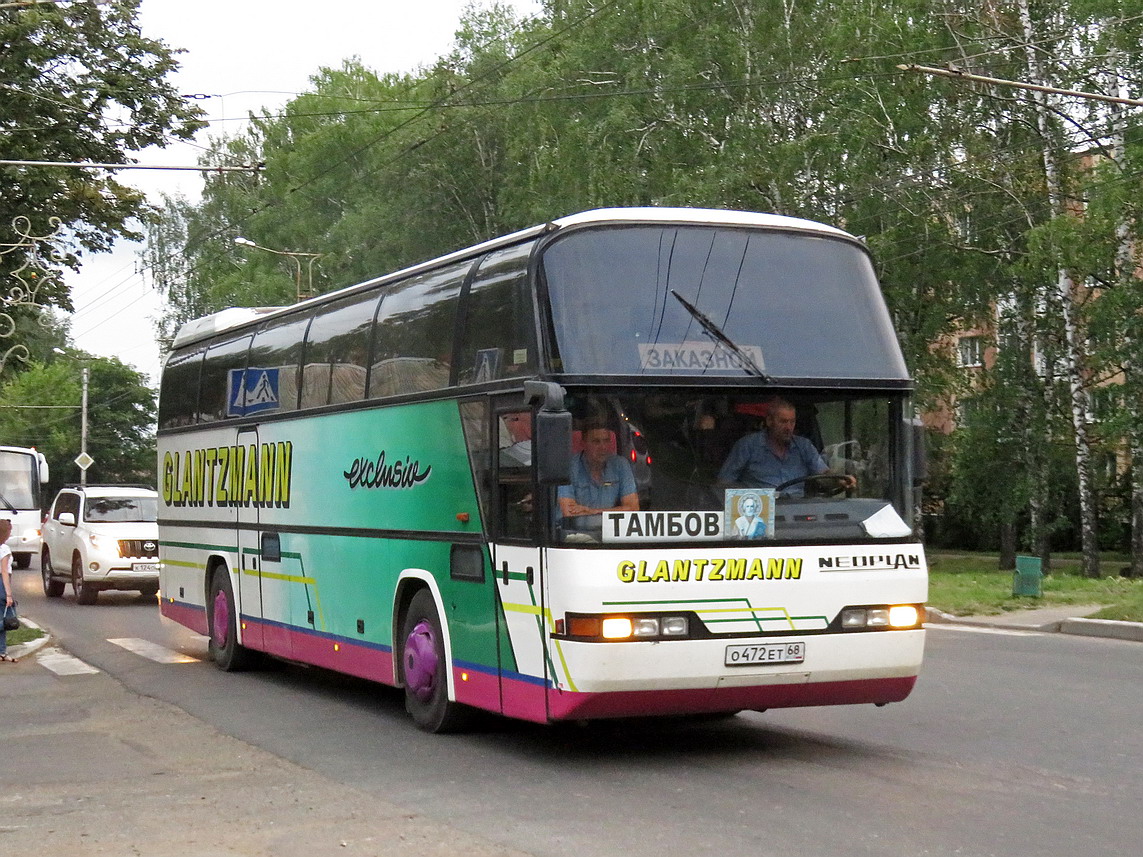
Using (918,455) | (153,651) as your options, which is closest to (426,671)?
(918,455)

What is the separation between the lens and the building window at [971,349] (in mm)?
40250

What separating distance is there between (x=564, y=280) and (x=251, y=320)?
23.9 ft

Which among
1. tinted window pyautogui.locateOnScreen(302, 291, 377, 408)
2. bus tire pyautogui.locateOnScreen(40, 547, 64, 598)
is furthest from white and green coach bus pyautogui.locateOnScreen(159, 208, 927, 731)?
bus tire pyautogui.locateOnScreen(40, 547, 64, 598)

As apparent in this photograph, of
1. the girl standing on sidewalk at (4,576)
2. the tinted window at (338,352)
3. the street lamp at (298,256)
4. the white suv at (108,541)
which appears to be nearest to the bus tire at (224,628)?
the girl standing on sidewalk at (4,576)

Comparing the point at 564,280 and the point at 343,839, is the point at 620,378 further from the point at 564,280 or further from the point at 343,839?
the point at 343,839

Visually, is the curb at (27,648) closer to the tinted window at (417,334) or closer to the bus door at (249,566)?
the bus door at (249,566)

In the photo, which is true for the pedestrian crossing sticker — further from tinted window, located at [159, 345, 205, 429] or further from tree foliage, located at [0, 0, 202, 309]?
tree foliage, located at [0, 0, 202, 309]

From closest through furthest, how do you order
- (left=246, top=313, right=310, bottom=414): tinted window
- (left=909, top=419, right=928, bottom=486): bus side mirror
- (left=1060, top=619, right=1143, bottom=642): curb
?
(left=909, top=419, right=928, bottom=486): bus side mirror
(left=246, top=313, right=310, bottom=414): tinted window
(left=1060, top=619, right=1143, bottom=642): curb

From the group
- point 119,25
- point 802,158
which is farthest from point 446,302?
point 802,158

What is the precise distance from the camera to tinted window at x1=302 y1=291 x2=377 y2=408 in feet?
40.1

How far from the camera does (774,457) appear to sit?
9148 mm

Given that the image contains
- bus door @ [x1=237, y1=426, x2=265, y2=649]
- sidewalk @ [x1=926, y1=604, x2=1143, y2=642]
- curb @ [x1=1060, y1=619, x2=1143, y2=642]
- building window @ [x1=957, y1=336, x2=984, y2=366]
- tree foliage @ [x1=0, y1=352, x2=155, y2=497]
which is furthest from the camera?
tree foliage @ [x1=0, y1=352, x2=155, y2=497]

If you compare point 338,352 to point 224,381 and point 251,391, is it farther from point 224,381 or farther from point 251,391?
point 224,381

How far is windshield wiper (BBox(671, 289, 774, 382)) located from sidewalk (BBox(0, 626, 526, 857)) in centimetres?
316
